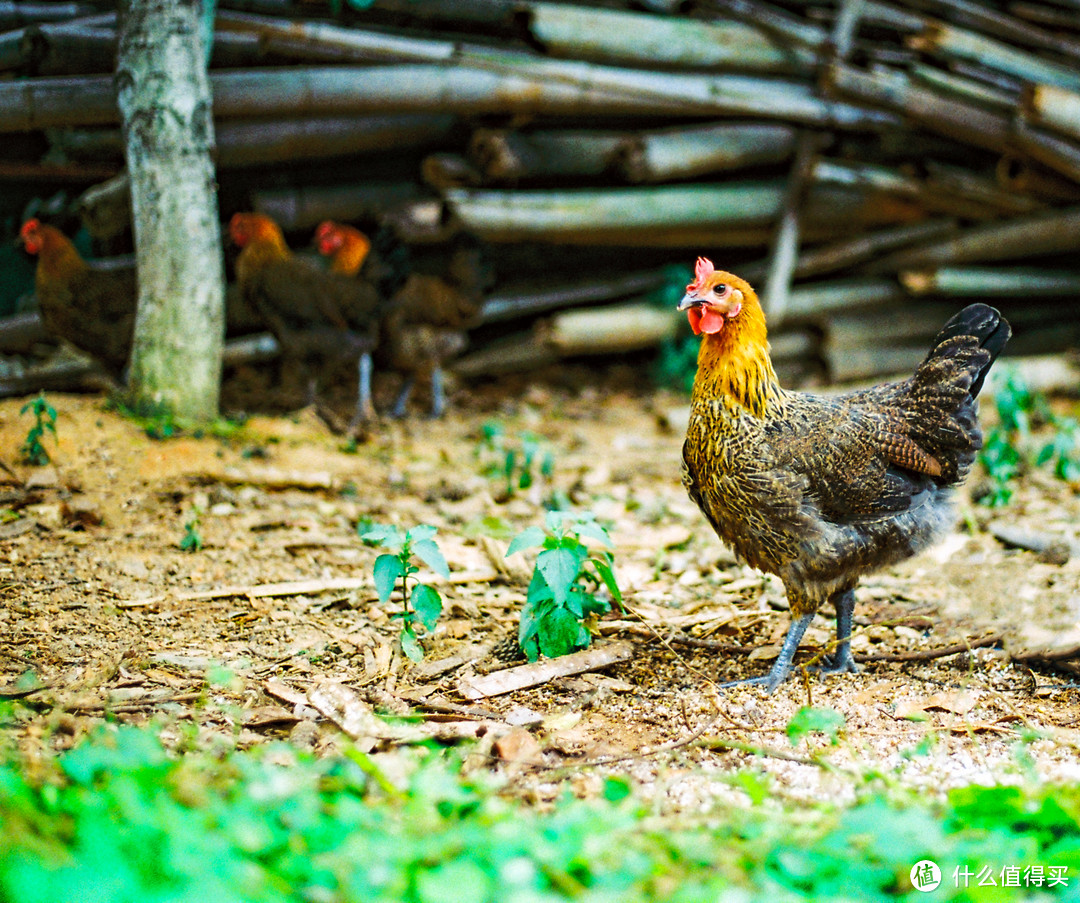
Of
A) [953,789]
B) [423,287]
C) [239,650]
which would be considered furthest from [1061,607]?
[423,287]

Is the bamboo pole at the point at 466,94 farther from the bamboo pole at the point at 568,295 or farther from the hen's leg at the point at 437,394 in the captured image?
the hen's leg at the point at 437,394

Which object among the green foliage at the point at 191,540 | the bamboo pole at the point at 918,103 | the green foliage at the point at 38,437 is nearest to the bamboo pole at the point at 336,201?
the green foliage at the point at 38,437

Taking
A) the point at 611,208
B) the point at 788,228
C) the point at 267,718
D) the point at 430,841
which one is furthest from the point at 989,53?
the point at 430,841

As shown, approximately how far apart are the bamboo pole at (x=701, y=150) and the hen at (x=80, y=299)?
3.59m

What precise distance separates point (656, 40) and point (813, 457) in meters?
4.34

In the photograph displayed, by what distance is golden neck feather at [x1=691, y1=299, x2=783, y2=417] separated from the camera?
3.03m

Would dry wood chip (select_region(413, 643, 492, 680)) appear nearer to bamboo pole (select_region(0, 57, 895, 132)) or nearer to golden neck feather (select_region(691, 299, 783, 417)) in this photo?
golden neck feather (select_region(691, 299, 783, 417))

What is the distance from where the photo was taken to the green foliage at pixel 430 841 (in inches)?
62.1

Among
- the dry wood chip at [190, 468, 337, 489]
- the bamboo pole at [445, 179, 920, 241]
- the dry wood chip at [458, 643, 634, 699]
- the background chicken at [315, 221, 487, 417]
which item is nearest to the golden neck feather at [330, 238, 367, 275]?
the background chicken at [315, 221, 487, 417]

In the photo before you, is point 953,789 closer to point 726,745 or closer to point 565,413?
point 726,745

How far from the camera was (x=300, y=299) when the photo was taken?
19.5ft

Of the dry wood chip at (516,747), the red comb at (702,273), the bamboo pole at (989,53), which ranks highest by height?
the bamboo pole at (989,53)

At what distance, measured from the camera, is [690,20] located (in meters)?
6.39

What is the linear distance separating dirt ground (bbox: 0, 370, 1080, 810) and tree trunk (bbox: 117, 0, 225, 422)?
0.40 metres
